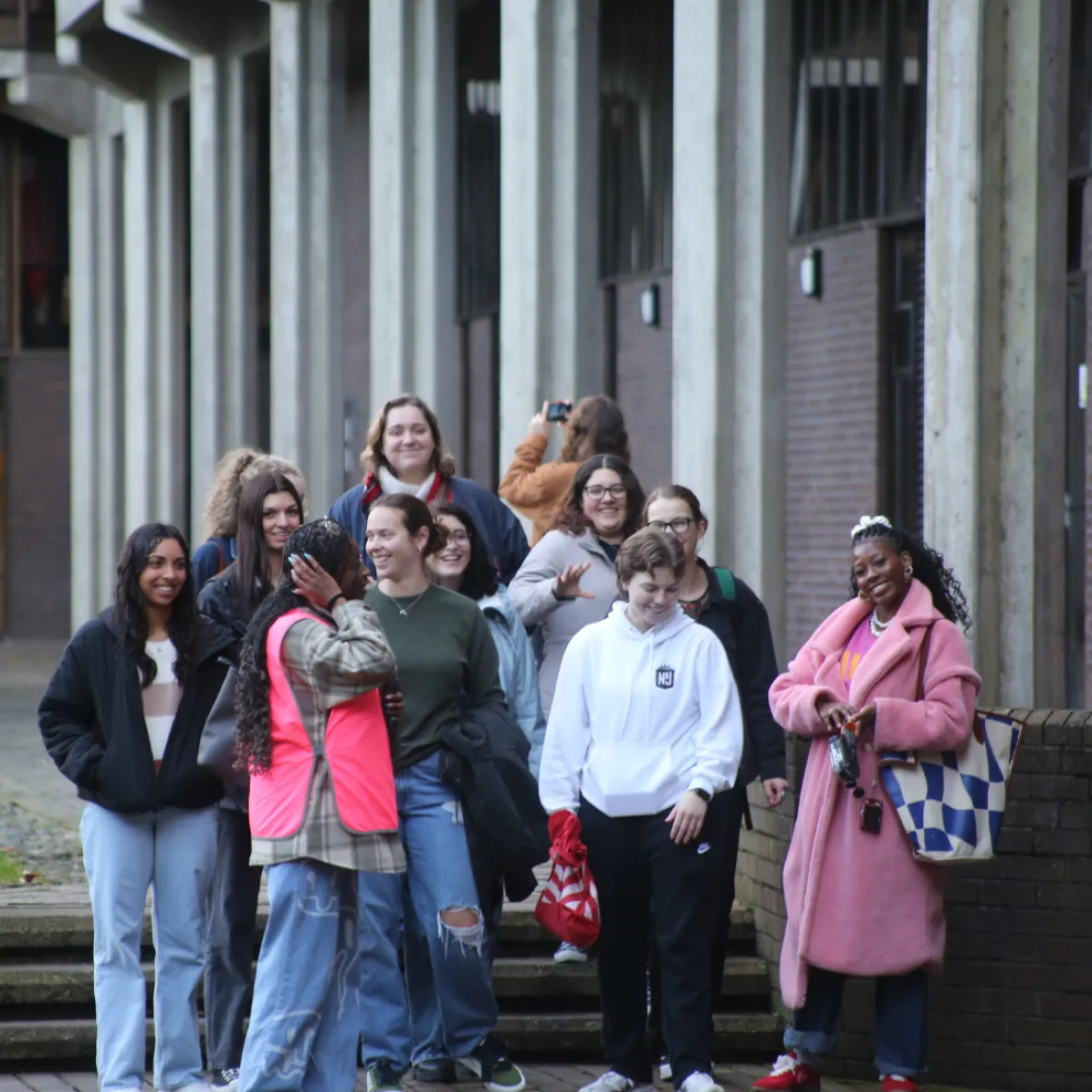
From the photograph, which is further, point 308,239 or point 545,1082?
point 308,239

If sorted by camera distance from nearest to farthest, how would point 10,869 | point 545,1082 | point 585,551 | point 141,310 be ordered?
point 545,1082
point 585,551
point 10,869
point 141,310

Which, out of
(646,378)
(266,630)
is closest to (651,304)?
(646,378)

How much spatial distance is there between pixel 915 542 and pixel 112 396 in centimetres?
1664

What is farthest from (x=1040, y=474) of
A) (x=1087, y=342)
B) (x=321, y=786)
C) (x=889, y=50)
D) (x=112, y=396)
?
(x=112, y=396)

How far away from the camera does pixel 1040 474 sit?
8.10 m

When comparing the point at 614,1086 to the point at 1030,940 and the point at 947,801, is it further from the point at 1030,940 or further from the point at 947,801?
the point at 1030,940

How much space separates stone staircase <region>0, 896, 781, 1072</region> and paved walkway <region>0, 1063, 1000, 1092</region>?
0.34 ft

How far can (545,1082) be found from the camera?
7.14 meters

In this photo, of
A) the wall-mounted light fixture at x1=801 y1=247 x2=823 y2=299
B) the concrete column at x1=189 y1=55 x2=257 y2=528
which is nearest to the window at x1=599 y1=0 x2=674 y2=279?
the wall-mounted light fixture at x1=801 y1=247 x2=823 y2=299

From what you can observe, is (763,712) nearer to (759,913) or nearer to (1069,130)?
(759,913)

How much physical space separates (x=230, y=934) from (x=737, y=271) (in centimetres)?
525

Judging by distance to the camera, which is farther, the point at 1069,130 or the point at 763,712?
the point at 1069,130

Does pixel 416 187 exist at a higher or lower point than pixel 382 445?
higher

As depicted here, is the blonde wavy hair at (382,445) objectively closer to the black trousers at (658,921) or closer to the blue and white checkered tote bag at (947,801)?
the black trousers at (658,921)
